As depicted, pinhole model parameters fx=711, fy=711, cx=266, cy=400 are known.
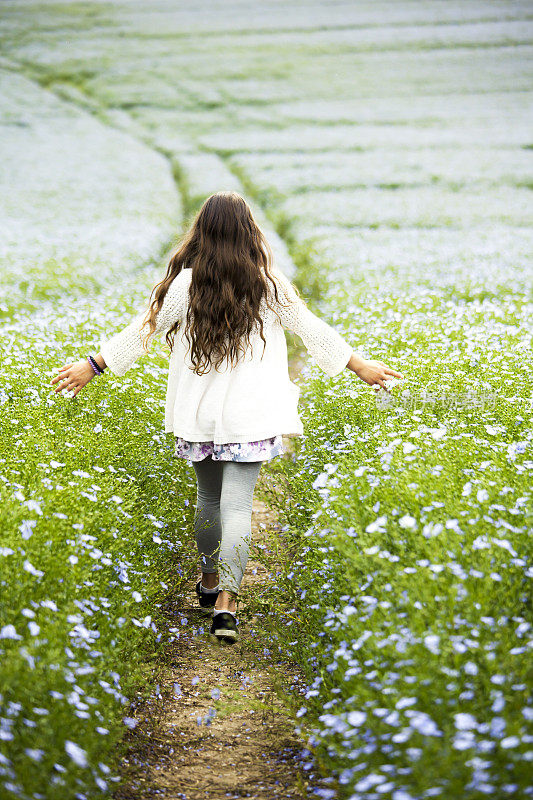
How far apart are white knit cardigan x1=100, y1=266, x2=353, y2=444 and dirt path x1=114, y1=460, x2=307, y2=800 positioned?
1.19 meters

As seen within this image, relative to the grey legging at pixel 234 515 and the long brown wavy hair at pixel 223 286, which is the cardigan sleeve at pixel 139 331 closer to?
the long brown wavy hair at pixel 223 286

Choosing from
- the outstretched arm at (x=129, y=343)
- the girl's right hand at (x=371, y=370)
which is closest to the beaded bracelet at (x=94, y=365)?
the outstretched arm at (x=129, y=343)

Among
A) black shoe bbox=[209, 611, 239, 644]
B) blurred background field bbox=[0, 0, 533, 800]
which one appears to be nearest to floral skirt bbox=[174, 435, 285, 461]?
blurred background field bbox=[0, 0, 533, 800]

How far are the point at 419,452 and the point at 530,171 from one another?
103 feet

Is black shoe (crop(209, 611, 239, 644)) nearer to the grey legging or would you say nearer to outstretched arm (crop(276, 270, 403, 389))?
the grey legging

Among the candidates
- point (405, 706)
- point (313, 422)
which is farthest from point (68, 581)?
point (313, 422)

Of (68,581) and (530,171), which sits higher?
(530,171)

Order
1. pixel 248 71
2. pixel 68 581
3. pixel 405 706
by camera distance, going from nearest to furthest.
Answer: pixel 405 706, pixel 68 581, pixel 248 71

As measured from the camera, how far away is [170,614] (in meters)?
4.65

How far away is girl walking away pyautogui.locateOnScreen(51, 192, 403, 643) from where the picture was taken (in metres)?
Answer: 4.19

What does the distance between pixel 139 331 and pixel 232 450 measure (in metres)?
0.94

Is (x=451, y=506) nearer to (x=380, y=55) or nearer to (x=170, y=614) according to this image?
(x=170, y=614)

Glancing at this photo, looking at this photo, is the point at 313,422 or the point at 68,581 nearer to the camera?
the point at 68,581

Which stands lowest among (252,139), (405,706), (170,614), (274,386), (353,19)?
(170,614)
